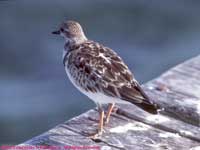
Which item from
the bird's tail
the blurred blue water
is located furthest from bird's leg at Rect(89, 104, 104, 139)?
the blurred blue water

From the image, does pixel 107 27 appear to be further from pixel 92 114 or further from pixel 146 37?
pixel 92 114

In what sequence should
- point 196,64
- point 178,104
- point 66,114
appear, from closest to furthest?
point 178,104 < point 196,64 < point 66,114

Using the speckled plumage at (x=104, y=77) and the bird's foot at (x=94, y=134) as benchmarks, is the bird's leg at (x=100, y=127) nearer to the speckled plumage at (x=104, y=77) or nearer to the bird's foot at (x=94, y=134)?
the bird's foot at (x=94, y=134)

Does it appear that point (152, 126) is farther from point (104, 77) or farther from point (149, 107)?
point (104, 77)

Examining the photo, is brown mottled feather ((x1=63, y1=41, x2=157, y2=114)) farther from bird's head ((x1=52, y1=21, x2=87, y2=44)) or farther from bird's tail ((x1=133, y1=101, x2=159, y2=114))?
bird's head ((x1=52, y1=21, x2=87, y2=44))

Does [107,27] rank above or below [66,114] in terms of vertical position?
above

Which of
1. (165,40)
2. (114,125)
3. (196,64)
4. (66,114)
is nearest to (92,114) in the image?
(114,125)

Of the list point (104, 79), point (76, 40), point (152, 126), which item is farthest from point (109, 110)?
point (76, 40)

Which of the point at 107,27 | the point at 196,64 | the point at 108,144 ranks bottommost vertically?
the point at 108,144
